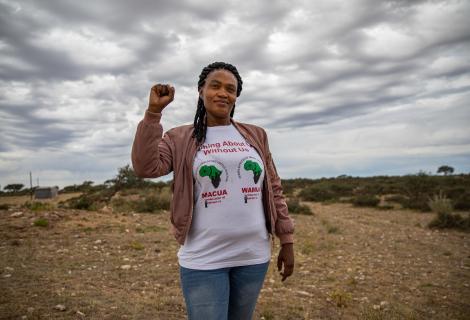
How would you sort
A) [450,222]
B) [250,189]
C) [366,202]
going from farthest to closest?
[366,202], [450,222], [250,189]

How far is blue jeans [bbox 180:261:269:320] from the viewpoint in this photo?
1.89 m

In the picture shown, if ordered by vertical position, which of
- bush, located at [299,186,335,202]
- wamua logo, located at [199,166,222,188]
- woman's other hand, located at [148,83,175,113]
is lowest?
bush, located at [299,186,335,202]

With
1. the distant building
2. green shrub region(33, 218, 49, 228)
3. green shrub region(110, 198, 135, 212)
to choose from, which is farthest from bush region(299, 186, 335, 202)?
the distant building

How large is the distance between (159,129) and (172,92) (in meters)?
0.20

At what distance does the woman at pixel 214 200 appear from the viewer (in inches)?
73.9

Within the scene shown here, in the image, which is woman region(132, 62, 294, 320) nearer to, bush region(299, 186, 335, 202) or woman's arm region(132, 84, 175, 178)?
woman's arm region(132, 84, 175, 178)

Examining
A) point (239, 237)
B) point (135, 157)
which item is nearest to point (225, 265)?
point (239, 237)

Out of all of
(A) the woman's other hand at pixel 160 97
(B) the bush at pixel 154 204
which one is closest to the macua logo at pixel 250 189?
(A) the woman's other hand at pixel 160 97

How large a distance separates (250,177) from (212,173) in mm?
225

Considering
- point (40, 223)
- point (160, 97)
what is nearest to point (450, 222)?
point (160, 97)

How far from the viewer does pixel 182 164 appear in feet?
6.48

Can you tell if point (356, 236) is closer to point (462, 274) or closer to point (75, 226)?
point (462, 274)

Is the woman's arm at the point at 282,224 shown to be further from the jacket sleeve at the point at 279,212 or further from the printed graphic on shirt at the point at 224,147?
the printed graphic on shirt at the point at 224,147

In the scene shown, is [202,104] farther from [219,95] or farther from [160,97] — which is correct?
[160,97]
